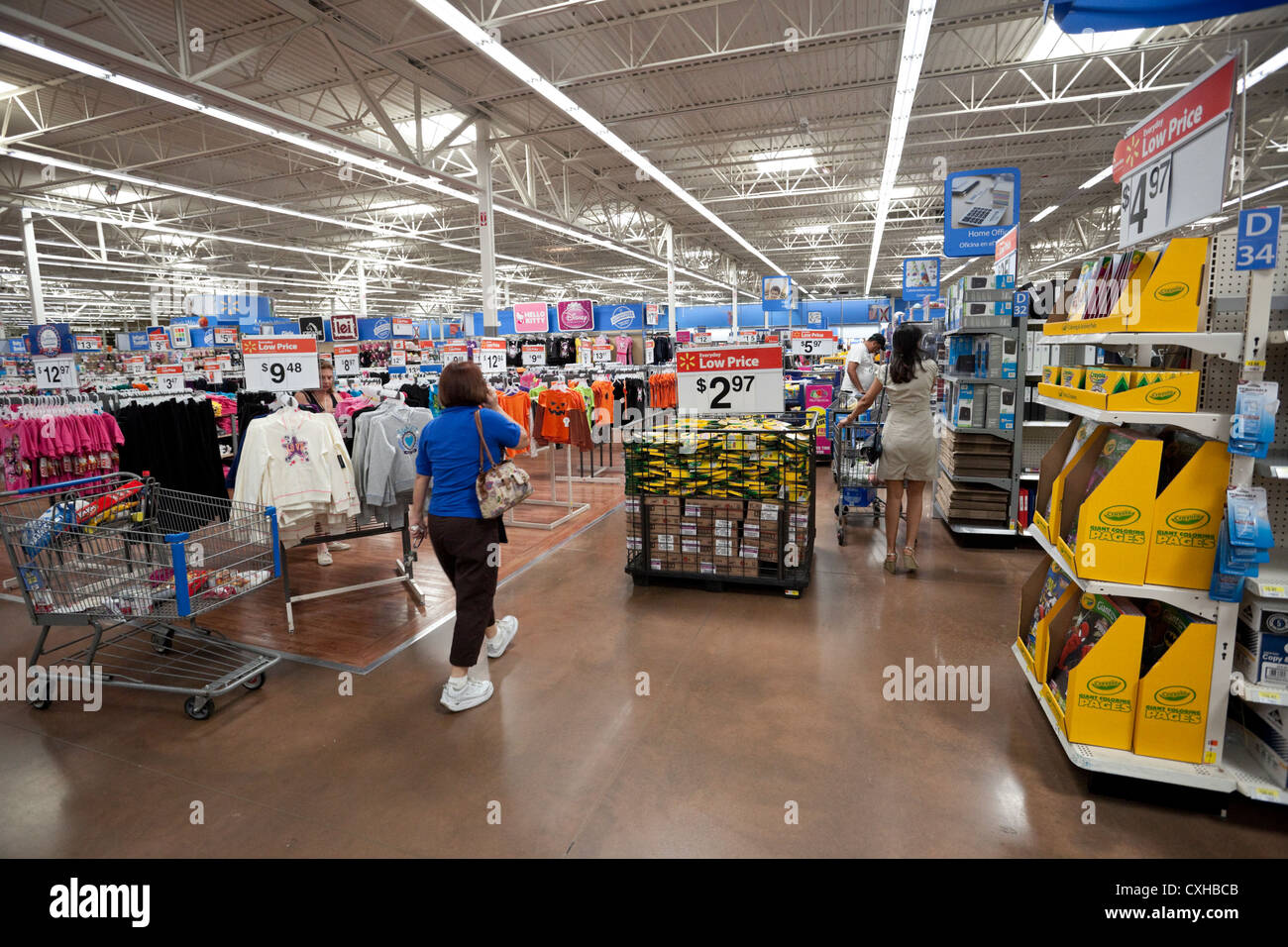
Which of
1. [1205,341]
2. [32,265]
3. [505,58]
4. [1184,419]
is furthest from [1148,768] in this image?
[32,265]

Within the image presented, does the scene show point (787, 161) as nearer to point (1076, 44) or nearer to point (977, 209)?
point (1076, 44)

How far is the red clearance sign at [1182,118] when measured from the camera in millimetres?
2271

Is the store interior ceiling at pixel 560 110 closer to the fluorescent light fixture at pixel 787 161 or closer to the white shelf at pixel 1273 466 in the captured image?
the fluorescent light fixture at pixel 787 161

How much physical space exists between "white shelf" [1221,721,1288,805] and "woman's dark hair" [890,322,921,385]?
293 cm

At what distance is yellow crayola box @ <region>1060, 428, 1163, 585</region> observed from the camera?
247 centimetres

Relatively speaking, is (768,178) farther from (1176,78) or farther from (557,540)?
(557,540)

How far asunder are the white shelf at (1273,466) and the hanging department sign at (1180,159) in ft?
2.98

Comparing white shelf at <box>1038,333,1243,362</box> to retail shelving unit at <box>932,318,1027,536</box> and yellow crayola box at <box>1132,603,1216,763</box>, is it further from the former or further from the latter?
retail shelving unit at <box>932,318,1027,536</box>

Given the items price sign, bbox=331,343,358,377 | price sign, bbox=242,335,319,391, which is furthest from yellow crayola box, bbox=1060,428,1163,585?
price sign, bbox=331,343,358,377

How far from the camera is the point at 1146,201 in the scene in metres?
2.85

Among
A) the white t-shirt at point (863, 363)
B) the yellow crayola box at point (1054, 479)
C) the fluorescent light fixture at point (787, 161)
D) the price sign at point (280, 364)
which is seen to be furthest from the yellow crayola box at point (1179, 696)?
the fluorescent light fixture at point (787, 161)

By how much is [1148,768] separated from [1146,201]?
7.88 feet

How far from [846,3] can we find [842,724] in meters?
8.66

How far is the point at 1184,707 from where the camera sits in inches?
97.7
